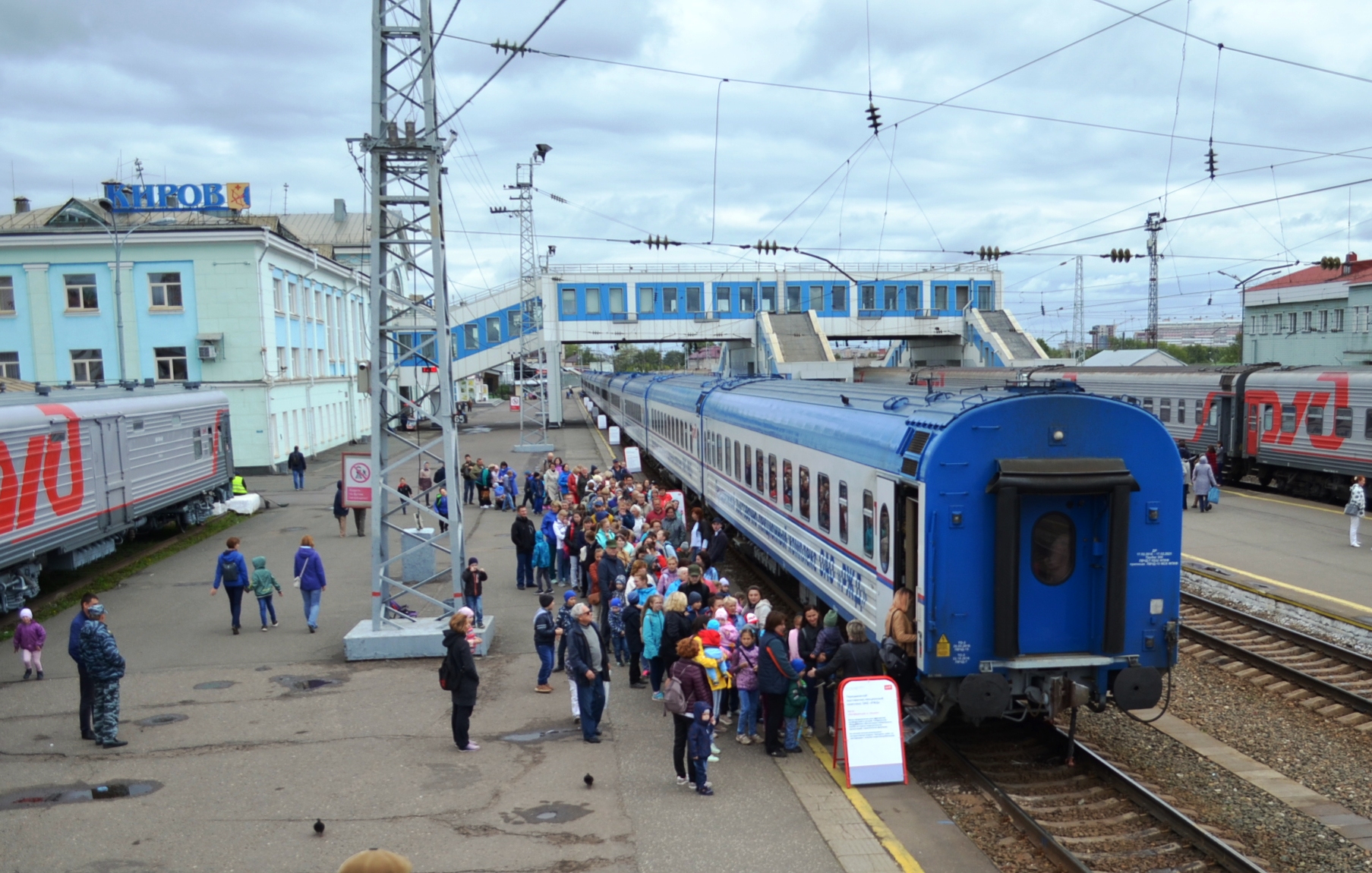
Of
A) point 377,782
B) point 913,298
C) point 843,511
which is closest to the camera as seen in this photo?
point 377,782

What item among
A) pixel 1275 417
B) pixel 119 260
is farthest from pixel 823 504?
pixel 119 260

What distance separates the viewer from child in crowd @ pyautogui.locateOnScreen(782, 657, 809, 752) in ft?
31.5

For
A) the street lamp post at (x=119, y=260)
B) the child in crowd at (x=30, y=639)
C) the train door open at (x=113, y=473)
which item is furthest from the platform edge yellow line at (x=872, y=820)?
the street lamp post at (x=119, y=260)

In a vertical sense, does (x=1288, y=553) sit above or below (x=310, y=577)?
below

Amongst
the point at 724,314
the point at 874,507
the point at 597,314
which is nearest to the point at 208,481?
the point at 874,507

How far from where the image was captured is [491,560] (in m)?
20.8

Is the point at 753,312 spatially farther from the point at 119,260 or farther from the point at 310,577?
the point at 310,577

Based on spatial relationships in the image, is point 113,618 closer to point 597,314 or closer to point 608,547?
point 608,547

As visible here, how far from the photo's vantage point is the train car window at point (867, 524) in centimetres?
1029

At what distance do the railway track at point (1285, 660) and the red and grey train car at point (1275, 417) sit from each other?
27.9 ft

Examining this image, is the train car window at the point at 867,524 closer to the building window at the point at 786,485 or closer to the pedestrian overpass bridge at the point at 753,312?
the building window at the point at 786,485

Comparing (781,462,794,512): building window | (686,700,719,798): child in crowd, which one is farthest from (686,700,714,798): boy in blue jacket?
(781,462,794,512): building window

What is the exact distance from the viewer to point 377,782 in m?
9.16

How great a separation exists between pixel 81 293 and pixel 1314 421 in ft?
131
